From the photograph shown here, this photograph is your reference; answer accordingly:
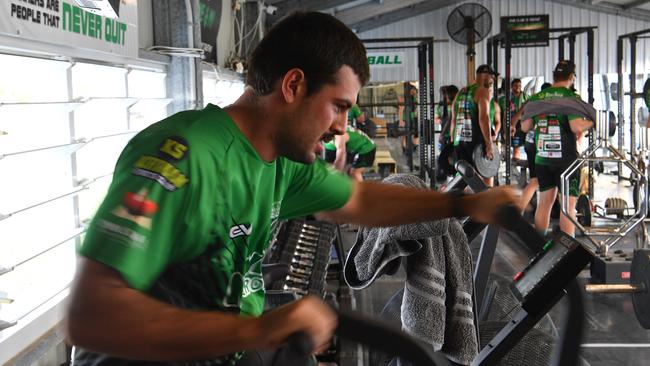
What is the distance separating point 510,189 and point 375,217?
1.03ft

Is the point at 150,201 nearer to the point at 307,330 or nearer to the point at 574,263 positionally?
the point at 307,330

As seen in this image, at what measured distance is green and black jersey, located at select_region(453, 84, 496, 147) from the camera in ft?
27.0

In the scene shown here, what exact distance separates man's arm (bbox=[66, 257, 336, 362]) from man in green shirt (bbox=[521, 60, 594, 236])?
5711 mm

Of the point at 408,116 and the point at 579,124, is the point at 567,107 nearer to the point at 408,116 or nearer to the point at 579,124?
the point at 579,124

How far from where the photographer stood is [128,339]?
3.32 feet

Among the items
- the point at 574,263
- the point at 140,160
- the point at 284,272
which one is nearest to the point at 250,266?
the point at 140,160

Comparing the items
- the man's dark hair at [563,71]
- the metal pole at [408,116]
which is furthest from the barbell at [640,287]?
the metal pole at [408,116]

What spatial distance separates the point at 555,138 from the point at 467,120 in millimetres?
1816

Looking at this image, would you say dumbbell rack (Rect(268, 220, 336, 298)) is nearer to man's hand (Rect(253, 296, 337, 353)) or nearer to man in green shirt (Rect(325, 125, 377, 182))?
man in green shirt (Rect(325, 125, 377, 182))

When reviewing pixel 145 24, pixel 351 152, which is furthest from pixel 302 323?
pixel 351 152

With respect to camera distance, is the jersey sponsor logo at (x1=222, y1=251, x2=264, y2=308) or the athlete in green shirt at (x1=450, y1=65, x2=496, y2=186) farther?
the athlete in green shirt at (x1=450, y1=65, x2=496, y2=186)

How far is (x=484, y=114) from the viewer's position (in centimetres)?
808

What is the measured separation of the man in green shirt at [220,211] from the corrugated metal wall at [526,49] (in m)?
18.4

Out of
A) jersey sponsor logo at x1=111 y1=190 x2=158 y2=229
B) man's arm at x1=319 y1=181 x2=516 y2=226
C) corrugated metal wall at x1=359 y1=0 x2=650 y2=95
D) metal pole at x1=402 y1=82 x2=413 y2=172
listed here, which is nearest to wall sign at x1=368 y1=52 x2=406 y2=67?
metal pole at x1=402 y1=82 x2=413 y2=172
